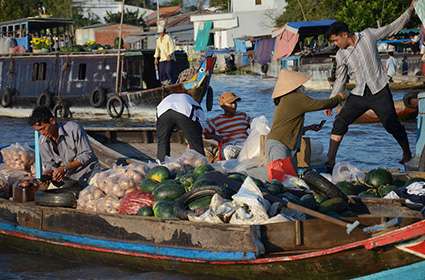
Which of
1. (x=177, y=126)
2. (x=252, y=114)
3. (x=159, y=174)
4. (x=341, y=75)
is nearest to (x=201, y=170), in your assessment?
(x=159, y=174)

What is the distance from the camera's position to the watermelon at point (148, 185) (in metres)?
6.81

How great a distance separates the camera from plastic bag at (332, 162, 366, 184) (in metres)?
7.23

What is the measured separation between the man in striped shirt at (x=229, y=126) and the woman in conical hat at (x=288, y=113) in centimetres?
169

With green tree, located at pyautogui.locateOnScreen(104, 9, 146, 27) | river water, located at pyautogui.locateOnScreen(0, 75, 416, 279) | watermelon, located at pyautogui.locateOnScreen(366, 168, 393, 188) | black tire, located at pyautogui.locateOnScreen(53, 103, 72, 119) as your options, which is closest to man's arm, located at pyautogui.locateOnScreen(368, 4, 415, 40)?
watermelon, located at pyautogui.locateOnScreen(366, 168, 393, 188)

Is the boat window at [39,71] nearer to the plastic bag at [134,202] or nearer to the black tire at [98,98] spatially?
the black tire at [98,98]

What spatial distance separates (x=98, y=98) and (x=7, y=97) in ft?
10.2

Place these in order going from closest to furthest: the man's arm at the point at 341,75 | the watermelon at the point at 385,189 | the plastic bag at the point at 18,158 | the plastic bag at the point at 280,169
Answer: the watermelon at the point at 385,189 → the plastic bag at the point at 280,169 → the man's arm at the point at 341,75 → the plastic bag at the point at 18,158

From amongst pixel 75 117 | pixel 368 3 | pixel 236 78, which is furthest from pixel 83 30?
pixel 75 117

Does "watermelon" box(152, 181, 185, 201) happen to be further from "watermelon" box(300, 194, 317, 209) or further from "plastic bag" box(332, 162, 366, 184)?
"plastic bag" box(332, 162, 366, 184)

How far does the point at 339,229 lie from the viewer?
5738mm

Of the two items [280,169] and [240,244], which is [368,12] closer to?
[280,169]

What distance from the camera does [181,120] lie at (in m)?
8.86

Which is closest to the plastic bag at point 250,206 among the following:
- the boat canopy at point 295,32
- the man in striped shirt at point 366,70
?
the man in striped shirt at point 366,70

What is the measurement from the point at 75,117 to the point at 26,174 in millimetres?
13638
